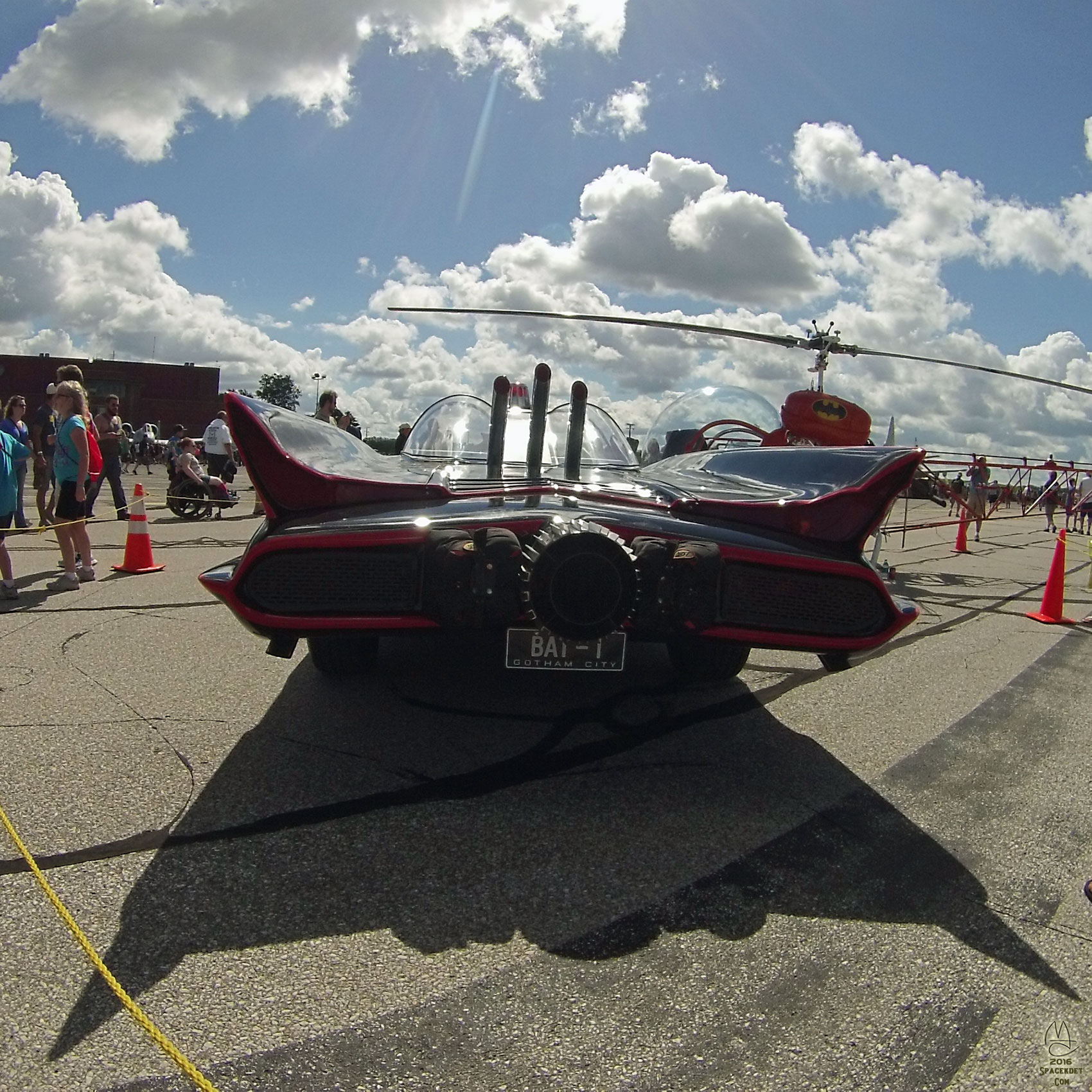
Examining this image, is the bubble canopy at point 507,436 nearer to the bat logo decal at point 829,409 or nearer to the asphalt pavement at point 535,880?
the asphalt pavement at point 535,880

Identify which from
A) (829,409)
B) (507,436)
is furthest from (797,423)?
(507,436)

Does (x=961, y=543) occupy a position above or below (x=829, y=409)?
below

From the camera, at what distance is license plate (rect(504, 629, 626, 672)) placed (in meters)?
2.80

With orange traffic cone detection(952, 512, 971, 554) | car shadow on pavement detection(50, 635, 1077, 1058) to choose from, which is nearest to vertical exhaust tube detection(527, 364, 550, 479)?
car shadow on pavement detection(50, 635, 1077, 1058)

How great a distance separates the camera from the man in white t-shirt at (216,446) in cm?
1400

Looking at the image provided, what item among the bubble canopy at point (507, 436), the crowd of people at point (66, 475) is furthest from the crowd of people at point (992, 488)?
the crowd of people at point (66, 475)

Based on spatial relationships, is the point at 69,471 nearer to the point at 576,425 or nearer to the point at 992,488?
the point at 576,425

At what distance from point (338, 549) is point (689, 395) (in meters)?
9.49

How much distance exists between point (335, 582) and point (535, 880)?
109 cm

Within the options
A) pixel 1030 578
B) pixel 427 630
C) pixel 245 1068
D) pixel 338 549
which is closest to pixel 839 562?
pixel 427 630

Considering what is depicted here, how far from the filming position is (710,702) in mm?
4086

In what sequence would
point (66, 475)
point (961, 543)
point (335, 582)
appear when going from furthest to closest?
point (961, 543) < point (66, 475) < point (335, 582)

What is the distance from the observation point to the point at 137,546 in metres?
7.31

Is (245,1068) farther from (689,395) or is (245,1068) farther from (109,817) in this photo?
(689,395)
